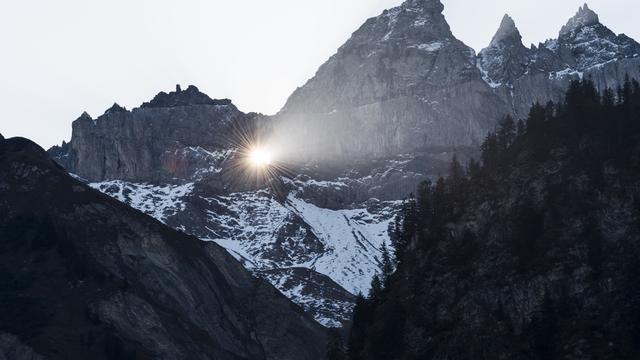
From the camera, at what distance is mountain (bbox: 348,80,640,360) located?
432 feet

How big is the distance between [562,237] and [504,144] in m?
35.0

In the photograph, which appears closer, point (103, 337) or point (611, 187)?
point (611, 187)

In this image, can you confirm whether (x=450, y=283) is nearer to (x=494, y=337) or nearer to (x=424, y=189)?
(x=494, y=337)

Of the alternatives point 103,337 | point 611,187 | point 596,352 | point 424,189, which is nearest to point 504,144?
point 424,189

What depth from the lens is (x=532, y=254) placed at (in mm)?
143500

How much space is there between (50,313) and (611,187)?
10408cm

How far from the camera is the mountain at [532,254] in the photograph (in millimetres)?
131750


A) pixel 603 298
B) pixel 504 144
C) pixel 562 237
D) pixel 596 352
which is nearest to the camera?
pixel 596 352

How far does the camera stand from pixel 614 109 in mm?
164000

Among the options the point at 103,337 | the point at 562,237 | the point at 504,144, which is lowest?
the point at 103,337

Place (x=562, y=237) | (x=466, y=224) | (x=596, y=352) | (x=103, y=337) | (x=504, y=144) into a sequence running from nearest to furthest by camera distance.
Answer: (x=596, y=352), (x=562, y=237), (x=466, y=224), (x=504, y=144), (x=103, y=337)

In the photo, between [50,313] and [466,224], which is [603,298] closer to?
[466,224]

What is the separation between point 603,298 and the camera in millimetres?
131750

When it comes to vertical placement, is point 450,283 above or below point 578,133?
below
